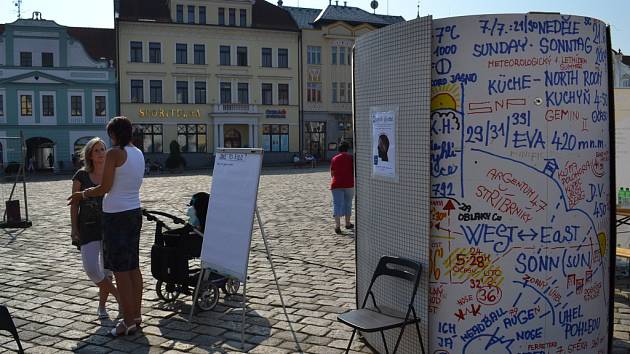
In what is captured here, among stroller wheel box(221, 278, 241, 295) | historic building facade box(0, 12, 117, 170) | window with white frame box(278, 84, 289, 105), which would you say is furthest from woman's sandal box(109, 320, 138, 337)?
window with white frame box(278, 84, 289, 105)

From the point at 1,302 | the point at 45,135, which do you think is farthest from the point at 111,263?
the point at 45,135

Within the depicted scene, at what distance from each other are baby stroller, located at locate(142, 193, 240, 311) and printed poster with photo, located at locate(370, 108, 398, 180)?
2.42 meters

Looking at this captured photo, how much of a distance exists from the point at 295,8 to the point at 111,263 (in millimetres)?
54297

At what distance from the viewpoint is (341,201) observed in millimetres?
12445

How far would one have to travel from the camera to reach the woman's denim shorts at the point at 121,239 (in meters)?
5.71

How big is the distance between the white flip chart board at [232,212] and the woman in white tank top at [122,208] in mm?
818

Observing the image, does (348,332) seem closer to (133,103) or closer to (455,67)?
(455,67)

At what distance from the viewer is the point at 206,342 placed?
228 inches

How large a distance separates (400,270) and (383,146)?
37.8 inches

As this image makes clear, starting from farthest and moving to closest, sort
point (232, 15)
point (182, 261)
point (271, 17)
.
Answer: point (271, 17) → point (232, 15) → point (182, 261)

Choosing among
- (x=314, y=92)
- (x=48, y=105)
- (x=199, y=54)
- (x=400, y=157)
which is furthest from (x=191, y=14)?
(x=400, y=157)

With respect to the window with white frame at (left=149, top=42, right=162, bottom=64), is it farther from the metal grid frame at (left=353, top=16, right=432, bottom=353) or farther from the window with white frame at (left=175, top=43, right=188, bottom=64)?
the metal grid frame at (left=353, top=16, right=432, bottom=353)

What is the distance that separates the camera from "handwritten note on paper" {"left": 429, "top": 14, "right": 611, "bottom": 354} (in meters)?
4.51

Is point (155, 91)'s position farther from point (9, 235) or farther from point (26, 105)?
point (9, 235)
